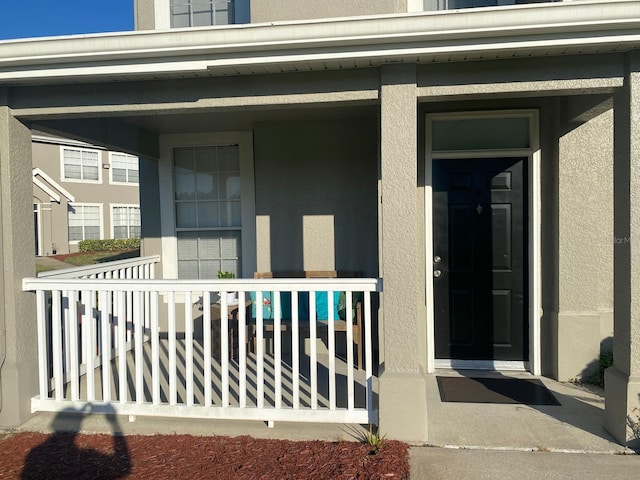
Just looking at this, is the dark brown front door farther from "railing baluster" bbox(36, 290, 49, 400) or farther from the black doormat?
"railing baluster" bbox(36, 290, 49, 400)

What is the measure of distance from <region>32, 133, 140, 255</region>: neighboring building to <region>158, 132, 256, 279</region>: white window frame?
1481cm

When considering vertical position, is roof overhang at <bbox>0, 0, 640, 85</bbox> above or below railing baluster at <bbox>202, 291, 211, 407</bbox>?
above

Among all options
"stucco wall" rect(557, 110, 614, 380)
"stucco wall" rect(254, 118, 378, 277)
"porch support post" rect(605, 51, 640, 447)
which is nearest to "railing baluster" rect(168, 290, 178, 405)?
"stucco wall" rect(254, 118, 378, 277)

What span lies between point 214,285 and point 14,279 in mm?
1631

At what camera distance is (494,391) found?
4.23m

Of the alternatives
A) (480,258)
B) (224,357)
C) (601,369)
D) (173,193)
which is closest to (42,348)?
(224,357)

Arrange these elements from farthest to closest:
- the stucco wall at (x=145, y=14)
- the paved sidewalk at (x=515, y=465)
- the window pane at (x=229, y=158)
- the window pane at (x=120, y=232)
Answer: the window pane at (x=120, y=232) < the window pane at (x=229, y=158) < the stucco wall at (x=145, y=14) < the paved sidewalk at (x=515, y=465)

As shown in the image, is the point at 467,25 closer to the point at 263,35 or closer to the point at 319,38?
the point at 319,38

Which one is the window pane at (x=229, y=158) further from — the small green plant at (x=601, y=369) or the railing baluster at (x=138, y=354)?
the small green plant at (x=601, y=369)

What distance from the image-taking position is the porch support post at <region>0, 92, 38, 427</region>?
12.2ft

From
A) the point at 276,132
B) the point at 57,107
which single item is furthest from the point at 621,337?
the point at 57,107

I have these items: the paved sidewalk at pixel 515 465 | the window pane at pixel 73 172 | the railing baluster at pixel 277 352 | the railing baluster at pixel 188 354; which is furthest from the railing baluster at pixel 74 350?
the window pane at pixel 73 172

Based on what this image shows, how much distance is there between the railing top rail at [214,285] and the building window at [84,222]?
2058cm

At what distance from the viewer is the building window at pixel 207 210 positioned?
6234mm
